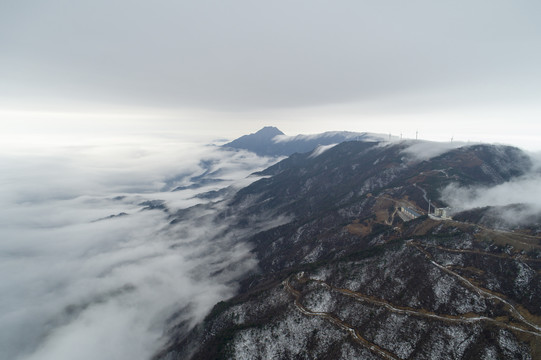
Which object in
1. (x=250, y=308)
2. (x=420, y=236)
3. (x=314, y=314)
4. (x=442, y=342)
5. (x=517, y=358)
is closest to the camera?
(x=517, y=358)

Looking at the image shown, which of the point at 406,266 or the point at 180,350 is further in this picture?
the point at 180,350

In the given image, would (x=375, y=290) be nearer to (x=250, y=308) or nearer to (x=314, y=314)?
(x=314, y=314)

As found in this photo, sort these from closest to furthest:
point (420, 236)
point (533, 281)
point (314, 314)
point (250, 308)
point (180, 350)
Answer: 1. point (533, 281)
2. point (314, 314)
3. point (420, 236)
4. point (250, 308)
5. point (180, 350)

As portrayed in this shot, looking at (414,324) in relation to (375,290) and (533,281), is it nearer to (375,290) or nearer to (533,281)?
(375,290)

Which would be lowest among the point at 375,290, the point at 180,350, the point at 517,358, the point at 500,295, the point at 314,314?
the point at 180,350

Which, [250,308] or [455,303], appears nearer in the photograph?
[455,303]

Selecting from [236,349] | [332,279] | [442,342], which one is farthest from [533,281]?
[236,349]

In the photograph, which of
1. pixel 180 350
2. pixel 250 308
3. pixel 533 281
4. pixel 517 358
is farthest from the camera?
pixel 180 350

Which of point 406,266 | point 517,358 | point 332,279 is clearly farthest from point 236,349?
point 517,358

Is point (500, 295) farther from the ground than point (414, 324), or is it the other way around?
point (500, 295)
